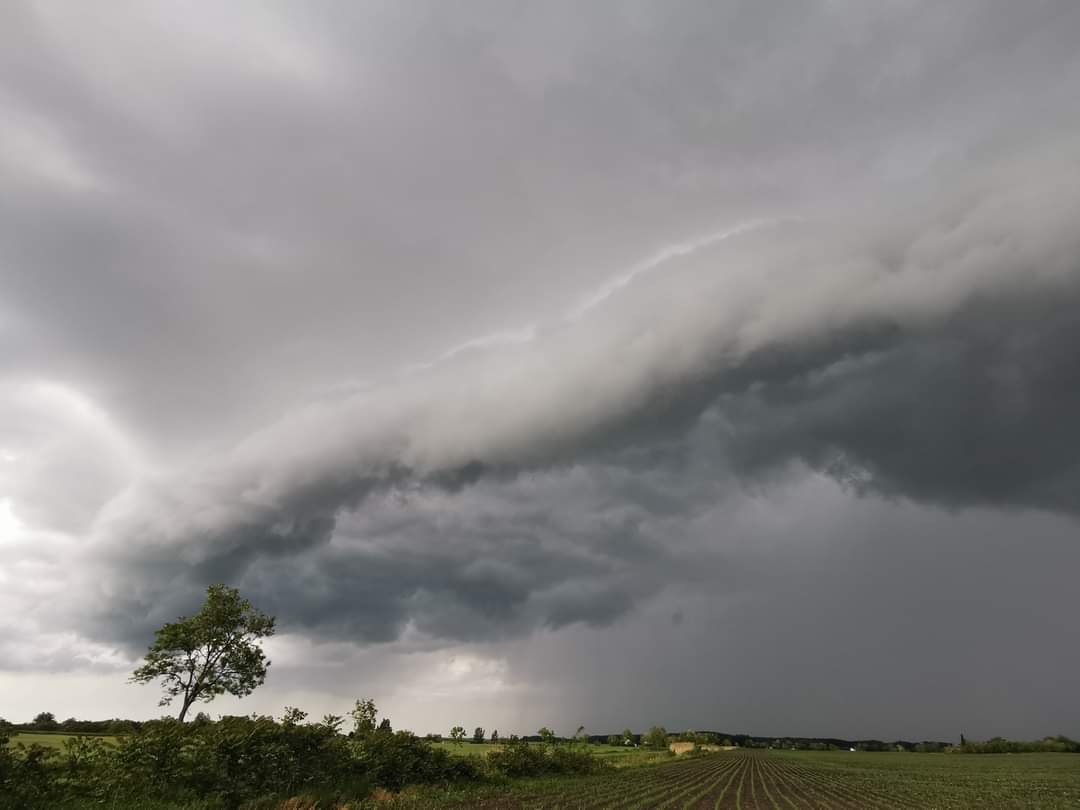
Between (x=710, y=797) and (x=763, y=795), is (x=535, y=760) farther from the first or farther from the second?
(x=763, y=795)

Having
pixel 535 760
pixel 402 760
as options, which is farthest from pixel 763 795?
pixel 402 760

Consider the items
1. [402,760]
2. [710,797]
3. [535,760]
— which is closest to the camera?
[402,760]

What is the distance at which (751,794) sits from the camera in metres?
52.1

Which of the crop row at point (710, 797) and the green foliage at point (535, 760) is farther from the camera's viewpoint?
the green foliage at point (535, 760)

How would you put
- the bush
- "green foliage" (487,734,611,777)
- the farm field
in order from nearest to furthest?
the bush
the farm field
"green foliage" (487,734,611,777)

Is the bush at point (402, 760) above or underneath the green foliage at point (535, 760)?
above

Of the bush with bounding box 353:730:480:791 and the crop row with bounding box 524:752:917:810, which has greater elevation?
the bush with bounding box 353:730:480:791

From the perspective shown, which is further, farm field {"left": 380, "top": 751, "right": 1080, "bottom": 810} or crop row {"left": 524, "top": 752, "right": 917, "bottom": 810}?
crop row {"left": 524, "top": 752, "right": 917, "bottom": 810}

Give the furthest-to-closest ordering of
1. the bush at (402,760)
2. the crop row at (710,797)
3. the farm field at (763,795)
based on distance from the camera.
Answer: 1. the crop row at (710,797)
2. the farm field at (763,795)
3. the bush at (402,760)

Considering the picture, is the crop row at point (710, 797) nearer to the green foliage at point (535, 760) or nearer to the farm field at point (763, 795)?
the farm field at point (763, 795)

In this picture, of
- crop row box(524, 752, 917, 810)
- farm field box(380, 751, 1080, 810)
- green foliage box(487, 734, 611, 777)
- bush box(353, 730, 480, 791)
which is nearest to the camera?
bush box(353, 730, 480, 791)

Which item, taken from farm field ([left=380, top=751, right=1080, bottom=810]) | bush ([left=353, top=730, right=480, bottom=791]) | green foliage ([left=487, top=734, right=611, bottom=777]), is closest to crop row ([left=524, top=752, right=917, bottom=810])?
farm field ([left=380, top=751, right=1080, bottom=810])

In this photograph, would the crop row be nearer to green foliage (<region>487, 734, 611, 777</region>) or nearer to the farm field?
the farm field

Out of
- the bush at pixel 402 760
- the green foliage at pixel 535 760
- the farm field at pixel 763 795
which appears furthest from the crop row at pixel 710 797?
the bush at pixel 402 760
